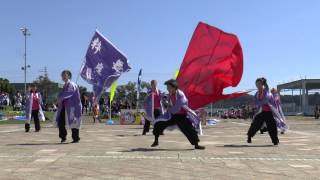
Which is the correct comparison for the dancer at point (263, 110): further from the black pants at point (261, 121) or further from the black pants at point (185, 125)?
the black pants at point (185, 125)

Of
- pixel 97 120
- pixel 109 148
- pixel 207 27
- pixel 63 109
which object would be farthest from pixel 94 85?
pixel 109 148

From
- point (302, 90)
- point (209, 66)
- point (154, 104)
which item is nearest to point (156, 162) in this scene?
point (154, 104)

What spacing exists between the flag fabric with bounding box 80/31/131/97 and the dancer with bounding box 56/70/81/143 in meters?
13.1

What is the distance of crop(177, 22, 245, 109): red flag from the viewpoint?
19661 mm

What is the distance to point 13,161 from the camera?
10102 mm

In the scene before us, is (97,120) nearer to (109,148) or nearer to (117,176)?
(109,148)

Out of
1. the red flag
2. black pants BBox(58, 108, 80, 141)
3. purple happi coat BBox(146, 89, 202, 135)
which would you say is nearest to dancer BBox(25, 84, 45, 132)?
the red flag

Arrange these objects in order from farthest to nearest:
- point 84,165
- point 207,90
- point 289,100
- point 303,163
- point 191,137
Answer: point 289,100 → point 207,90 → point 191,137 → point 303,163 → point 84,165

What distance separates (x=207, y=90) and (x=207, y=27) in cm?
217

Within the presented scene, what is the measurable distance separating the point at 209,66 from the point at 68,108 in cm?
698

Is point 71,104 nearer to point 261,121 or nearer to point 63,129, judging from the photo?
point 63,129

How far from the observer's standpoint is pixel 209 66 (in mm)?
20297

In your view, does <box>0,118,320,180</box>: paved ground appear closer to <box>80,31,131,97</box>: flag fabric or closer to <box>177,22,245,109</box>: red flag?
<box>177,22,245,109</box>: red flag

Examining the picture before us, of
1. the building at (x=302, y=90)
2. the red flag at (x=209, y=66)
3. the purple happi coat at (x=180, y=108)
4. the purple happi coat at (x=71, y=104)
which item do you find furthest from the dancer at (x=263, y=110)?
the building at (x=302, y=90)
